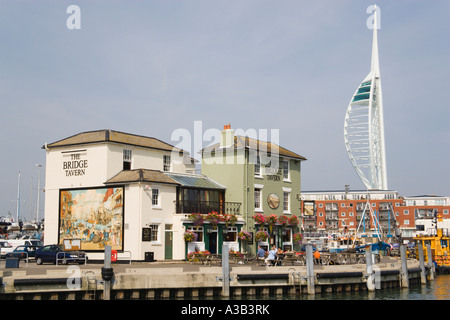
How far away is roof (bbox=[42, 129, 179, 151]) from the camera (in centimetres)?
4553

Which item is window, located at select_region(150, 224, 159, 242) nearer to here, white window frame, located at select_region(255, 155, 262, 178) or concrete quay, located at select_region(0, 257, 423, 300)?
white window frame, located at select_region(255, 155, 262, 178)

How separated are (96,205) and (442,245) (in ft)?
107

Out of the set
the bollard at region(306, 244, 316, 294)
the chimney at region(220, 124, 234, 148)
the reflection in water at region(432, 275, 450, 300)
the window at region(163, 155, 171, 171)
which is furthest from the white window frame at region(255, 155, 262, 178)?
the bollard at region(306, 244, 316, 294)

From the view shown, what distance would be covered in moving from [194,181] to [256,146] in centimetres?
687

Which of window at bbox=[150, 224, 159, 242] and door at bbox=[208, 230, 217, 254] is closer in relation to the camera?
window at bbox=[150, 224, 159, 242]

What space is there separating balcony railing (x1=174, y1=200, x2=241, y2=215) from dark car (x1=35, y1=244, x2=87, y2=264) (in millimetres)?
9285

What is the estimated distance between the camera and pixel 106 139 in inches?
1761

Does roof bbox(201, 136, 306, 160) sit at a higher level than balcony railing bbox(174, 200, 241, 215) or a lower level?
higher

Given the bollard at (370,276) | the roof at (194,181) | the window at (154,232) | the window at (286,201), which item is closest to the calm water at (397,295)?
the bollard at (370,276)

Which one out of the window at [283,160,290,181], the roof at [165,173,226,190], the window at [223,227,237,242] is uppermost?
the window at [283,160,290,181]

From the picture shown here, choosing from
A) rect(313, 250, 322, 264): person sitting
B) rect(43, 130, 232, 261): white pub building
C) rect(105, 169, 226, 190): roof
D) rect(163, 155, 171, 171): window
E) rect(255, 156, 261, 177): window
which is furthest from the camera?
rect(163, 155, 171, 171): window

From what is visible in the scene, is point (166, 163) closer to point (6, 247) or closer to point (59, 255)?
point (59, 255)

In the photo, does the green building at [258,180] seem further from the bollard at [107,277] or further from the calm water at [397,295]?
the bollard at [107,277]
